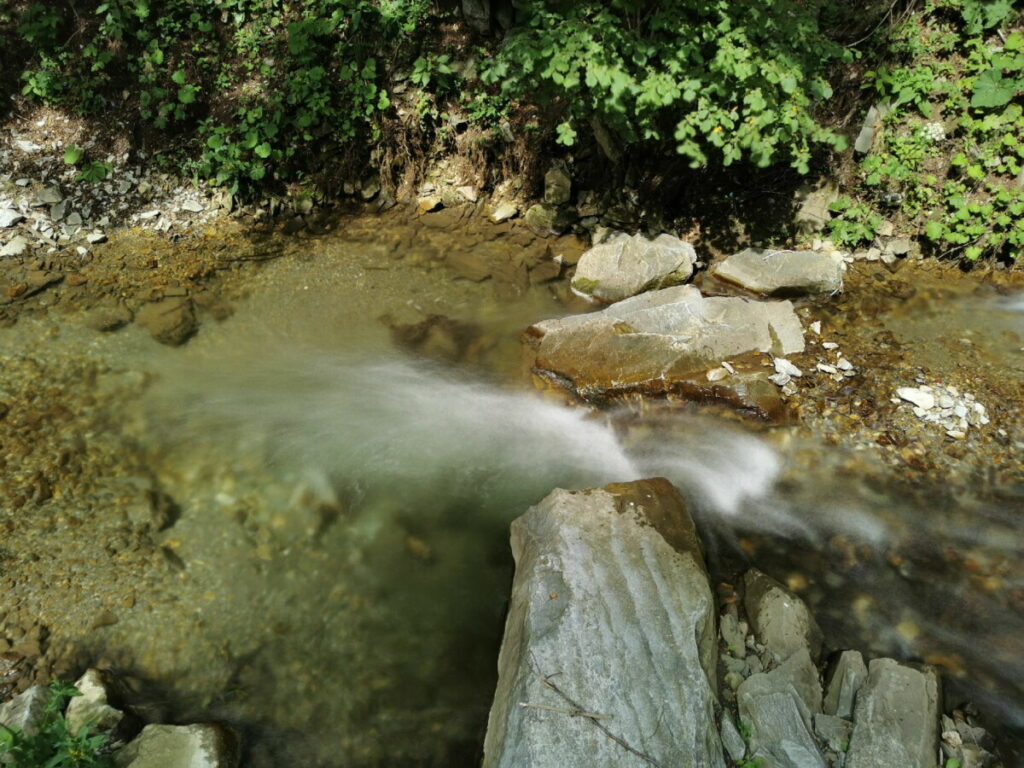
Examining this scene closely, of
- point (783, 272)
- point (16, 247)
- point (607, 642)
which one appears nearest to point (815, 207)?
point (783, 272)

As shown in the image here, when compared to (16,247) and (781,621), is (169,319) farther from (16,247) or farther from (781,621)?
(781,621)

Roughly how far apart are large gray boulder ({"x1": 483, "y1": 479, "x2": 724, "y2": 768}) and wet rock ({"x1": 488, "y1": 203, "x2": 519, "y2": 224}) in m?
4.47

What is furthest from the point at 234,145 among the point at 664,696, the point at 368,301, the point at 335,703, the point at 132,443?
the point at 664,696

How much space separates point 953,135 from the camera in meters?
6.54

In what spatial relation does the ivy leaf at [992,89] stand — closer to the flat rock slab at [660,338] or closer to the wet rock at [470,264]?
the flat rock slab at [660,338]

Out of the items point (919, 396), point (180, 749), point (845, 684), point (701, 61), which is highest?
point (701, 61)

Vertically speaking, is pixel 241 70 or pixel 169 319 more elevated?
pixel 241 70

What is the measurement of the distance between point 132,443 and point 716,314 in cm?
498

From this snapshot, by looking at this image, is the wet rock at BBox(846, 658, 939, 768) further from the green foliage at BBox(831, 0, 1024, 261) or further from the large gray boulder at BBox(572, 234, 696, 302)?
the green foliage at BBox(831, 0, 1024, 261)

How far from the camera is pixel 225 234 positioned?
7.25 m

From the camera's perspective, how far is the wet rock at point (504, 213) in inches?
300

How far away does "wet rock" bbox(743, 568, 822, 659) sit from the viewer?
3.63 meters

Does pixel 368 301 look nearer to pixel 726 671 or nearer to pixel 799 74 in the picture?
pixel 799 74

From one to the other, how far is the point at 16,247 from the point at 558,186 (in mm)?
5816
